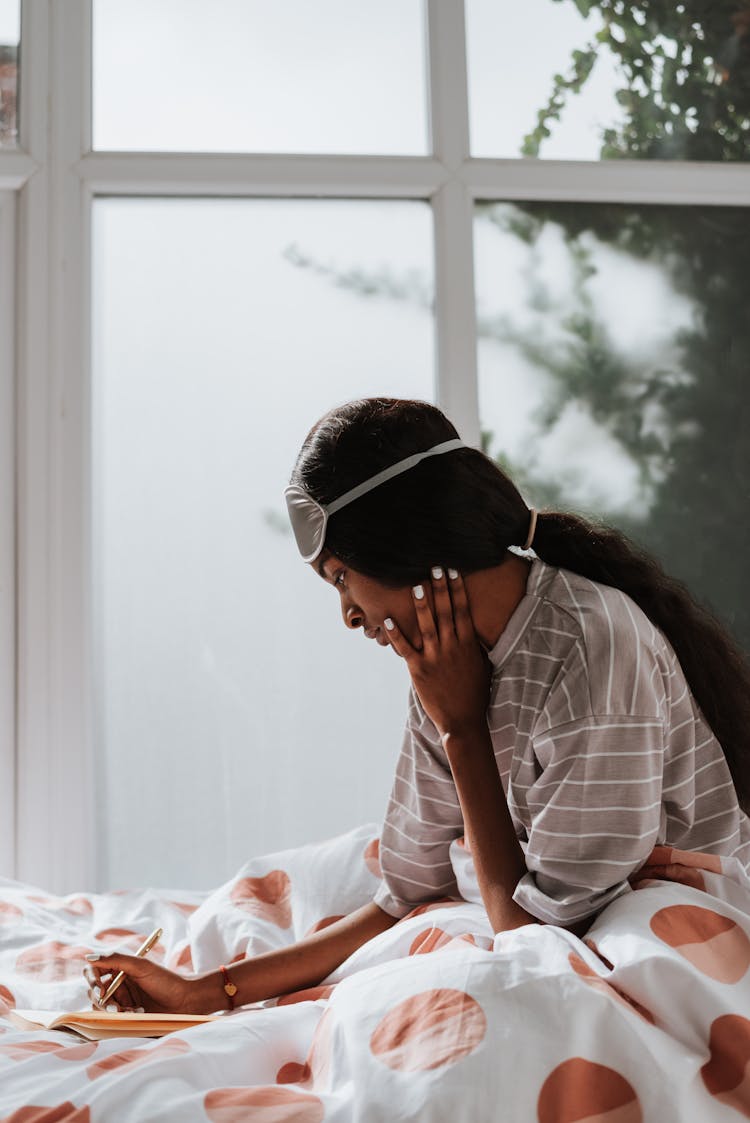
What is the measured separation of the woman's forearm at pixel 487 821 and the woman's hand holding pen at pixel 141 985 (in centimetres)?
40

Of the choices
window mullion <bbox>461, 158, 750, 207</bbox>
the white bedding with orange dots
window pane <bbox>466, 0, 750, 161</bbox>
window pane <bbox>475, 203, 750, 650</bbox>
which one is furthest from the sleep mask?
window pane <bbox>466, 0, 750, 161</bbox>

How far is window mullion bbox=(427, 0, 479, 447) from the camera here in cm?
251

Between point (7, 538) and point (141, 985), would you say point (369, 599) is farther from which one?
point (7, 538)

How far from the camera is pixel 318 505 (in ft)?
4.38

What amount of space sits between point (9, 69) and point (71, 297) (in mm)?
536

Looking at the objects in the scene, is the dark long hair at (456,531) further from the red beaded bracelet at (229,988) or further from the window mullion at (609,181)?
the window mullion at (609,181)

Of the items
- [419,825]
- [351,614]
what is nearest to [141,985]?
[419,825]

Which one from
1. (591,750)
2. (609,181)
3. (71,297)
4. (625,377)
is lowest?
(591,750)

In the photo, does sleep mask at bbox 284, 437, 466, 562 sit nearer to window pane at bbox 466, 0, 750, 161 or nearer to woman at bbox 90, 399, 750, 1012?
woman at bbox 90, 399, 750, 1012

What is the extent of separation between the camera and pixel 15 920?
1787mm

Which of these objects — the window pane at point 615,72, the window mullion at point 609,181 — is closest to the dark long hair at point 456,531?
the window mullion at point 609,181

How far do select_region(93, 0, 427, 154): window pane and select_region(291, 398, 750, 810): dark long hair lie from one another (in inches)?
56.2

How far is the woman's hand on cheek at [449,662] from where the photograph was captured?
1.36 metres

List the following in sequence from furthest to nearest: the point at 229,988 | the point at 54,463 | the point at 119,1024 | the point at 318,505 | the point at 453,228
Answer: the point at 453,228 < the point at 54,463 < the point at 229,988 < the point at 318,505 < the point at 119,1024
